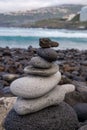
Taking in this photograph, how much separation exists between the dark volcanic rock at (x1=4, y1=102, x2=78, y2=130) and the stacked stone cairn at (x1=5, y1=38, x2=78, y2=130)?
6cm

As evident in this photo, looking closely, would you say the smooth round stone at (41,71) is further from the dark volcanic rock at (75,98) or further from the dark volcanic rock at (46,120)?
the dark volcanic rock at (75,98)

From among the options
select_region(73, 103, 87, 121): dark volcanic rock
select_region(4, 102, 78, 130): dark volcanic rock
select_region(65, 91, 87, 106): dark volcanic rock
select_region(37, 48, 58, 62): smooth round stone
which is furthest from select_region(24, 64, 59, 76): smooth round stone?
select_region(65, 91, 87, 106): dark volcanic rock

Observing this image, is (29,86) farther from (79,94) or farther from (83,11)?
(83,11)

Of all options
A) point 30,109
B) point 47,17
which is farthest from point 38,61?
point 47,17

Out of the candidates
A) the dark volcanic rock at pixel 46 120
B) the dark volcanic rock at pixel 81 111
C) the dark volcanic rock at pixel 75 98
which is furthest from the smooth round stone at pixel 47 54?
the dark volcanic rock at pixel 75 98

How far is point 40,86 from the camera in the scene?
4918 mm

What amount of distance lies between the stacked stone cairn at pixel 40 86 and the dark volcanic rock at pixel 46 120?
6cm

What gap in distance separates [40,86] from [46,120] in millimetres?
391

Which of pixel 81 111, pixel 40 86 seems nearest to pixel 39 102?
pixel 40 86

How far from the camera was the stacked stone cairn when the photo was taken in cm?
492

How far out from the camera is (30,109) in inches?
195

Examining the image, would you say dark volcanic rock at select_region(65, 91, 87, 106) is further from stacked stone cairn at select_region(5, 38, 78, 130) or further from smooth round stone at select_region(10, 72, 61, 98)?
smooth round stone at select_region(10, 72, 61, 98)

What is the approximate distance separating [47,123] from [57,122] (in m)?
0.12

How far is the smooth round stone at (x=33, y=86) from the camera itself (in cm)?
489
